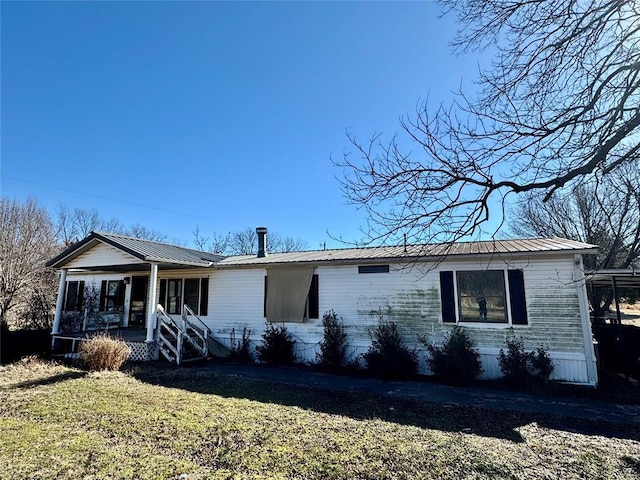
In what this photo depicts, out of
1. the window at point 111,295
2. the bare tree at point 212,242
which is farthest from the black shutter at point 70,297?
the bare tree at point 212,242

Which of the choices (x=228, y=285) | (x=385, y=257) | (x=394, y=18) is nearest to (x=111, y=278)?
(x=228, y=285)

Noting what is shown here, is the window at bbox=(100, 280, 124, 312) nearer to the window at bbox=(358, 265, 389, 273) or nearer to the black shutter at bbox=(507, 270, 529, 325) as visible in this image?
the window at bbox=(358, 265, 389, 273)

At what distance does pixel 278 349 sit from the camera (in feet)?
34.6

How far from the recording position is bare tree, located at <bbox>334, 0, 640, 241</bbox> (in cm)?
442

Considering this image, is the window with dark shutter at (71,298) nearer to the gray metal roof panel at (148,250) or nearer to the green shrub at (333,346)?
the gray metal roof panel at (148,250)

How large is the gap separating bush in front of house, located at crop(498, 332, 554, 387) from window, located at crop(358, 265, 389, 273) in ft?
11.5

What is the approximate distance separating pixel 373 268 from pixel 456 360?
10.6 feet

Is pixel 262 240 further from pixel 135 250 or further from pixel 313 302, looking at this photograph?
pixel 135 250

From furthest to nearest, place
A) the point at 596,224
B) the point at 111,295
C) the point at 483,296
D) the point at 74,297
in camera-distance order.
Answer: the point at 596,224
the point at 74,297
the point at 111,295
the point at 483,296

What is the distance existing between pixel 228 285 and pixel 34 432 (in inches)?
298

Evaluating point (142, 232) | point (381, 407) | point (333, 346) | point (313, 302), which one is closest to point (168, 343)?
point (313, 302)

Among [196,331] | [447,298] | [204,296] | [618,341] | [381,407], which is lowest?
[381,407]

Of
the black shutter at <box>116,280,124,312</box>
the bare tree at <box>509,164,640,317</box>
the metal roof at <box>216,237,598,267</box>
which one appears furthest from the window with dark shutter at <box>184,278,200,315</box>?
the bare tree at <box>509,164,640,317</box>

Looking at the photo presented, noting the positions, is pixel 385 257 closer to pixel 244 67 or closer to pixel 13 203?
pixel 244 67
